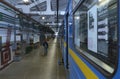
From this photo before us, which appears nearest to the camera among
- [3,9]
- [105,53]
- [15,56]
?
[105,53]

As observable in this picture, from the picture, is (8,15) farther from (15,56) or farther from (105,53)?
(105,53)

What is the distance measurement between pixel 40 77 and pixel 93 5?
6076 mm

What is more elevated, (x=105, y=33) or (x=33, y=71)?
(x=105, y=33)

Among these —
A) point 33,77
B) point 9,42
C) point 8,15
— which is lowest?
point 33,77

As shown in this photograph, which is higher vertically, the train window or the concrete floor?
the train window

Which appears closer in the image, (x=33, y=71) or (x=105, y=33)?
(x=105, y=33)

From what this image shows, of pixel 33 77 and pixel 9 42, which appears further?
pixel 9 42

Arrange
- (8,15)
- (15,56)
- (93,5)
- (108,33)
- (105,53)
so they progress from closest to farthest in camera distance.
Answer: (108,33)
(105,53)
(93,5)
(8,15)
(15,56)

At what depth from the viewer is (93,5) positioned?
81.0 inches

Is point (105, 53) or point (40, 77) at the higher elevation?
point (105, 53)

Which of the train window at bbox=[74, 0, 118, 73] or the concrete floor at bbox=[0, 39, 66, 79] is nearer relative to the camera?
the train window at bbox=[74, 0, 118, 73]

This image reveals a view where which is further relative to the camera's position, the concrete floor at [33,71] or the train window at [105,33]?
the concrete floor at [33,71]

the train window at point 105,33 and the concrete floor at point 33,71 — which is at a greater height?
the train window at point 105,33

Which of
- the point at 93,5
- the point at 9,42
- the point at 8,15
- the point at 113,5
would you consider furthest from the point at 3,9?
the point at 113,5
